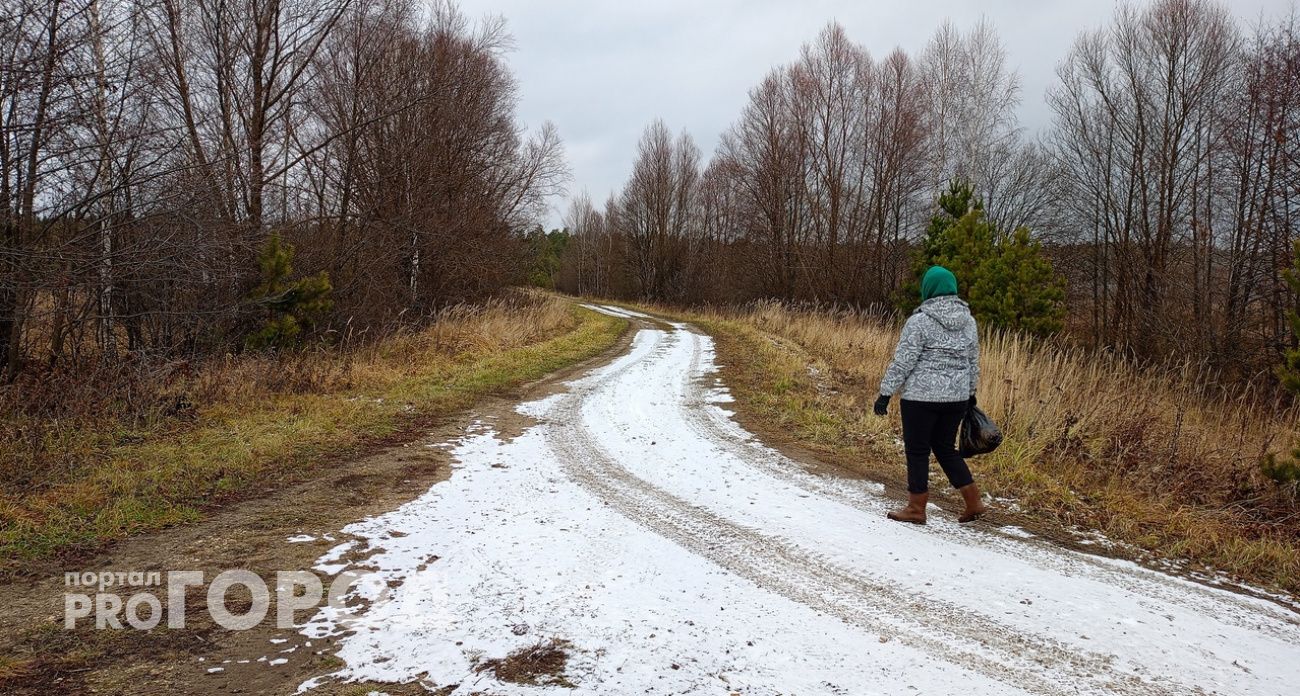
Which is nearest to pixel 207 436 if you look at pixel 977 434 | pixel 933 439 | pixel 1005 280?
pixel 933 439

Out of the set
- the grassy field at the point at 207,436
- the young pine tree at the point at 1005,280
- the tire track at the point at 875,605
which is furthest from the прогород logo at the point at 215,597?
the young pine tree at the point at 1005,280

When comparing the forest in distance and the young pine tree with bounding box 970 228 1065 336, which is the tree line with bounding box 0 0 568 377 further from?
the young pine tree with bounding box 970 228 1065 336

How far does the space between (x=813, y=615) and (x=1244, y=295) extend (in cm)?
1641

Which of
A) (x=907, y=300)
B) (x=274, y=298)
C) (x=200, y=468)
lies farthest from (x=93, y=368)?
(x=907, y=300)

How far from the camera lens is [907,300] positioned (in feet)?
67.3

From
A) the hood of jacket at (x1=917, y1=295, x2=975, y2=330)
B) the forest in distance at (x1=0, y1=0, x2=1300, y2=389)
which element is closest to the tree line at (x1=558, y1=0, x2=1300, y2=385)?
the forest in distance at (x1=0, y1=0, x2=1300, y2=389)

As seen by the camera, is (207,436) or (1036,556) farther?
(207,436)

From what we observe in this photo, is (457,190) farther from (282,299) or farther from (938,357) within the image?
(938,357)

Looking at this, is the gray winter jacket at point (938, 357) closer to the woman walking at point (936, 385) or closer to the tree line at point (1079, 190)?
the woman walking at point (936, 385)

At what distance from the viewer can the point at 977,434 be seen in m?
4.57

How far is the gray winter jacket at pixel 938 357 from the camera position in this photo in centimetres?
450

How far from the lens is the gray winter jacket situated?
4.50 meters

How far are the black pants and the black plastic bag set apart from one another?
0.23 ft

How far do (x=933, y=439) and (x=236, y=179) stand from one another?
11.1 meters
